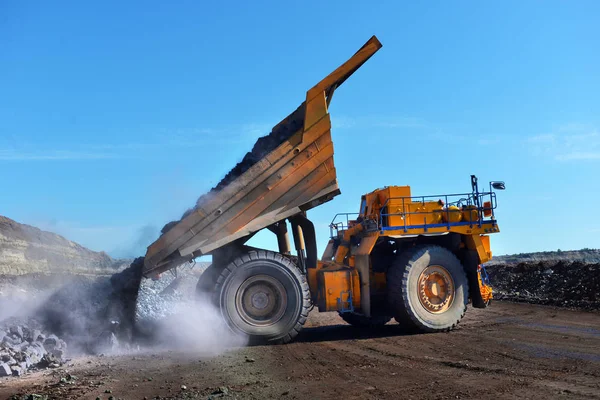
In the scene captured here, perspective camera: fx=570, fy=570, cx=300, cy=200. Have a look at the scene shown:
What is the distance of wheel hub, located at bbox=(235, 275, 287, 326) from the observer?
36.7 ft

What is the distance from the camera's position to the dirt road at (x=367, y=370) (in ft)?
22.2

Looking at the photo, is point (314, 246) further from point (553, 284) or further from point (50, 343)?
point (553, 284)

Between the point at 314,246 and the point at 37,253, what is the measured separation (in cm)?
3097

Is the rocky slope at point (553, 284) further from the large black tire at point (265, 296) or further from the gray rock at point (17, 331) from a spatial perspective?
the gray rock at point (17, 331)

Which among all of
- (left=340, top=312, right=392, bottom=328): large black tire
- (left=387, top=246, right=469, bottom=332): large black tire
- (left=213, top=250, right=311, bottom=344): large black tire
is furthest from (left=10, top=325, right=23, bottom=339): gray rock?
(left=387, top=246, right=469, bottom=332): large black tire

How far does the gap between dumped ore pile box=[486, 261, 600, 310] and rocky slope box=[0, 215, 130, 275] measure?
23.1m

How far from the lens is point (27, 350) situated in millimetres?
9758

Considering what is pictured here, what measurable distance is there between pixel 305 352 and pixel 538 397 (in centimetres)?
464

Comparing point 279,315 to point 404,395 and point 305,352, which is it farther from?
point 404,395

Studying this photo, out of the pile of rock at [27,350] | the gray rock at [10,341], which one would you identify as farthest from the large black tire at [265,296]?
the gray rock at [10,341]

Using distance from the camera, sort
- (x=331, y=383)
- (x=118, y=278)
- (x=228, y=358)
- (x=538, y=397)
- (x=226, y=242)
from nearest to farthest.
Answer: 1. (x=538, y=397)
2. (x=331, y=383)
3. (x=228, y=358)
4. (x=226, y=242)
5. (x=118, y=278)

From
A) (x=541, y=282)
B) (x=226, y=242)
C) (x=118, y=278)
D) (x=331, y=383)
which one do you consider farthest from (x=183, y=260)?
(x=541, y=282)

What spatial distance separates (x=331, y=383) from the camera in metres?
7.31

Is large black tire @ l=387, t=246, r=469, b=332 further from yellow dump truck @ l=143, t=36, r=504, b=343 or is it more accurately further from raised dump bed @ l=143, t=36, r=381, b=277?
raised dump bed @ l=143, t=36, r=381, b=277
